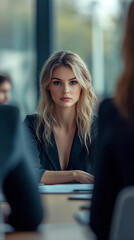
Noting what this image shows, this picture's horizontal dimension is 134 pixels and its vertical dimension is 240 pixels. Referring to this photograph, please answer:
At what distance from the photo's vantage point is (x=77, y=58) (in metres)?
3.23

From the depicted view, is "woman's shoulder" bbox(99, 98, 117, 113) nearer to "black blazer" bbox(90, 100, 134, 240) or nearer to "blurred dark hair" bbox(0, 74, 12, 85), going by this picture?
"black blazer" bbox(90, 100, 134, 240)

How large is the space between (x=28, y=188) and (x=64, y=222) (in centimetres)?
34

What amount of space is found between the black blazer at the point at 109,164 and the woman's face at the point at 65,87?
1.66 meters

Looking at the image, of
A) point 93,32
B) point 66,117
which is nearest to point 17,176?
point 66,117

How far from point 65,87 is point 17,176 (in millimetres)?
1696

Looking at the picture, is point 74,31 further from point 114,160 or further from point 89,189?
point 114,160

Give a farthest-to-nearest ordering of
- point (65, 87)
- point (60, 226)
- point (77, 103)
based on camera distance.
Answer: point (77, 103)
point (65, 87)
point (60, 226)

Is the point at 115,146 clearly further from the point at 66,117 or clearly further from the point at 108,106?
the point at 66,117

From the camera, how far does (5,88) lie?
5668 millimetres

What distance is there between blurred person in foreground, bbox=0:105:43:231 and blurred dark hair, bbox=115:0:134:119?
1.02ft

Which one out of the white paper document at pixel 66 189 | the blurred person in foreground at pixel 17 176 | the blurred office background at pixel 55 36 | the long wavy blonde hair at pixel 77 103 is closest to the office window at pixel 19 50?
the blurred office background at pixel 55 36

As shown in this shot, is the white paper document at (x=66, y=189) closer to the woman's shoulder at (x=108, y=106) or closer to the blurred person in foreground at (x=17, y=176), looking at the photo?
the blurred person in foreground at (x=17, y=176)

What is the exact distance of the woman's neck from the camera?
10.6 ft

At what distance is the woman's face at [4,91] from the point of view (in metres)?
5.58
